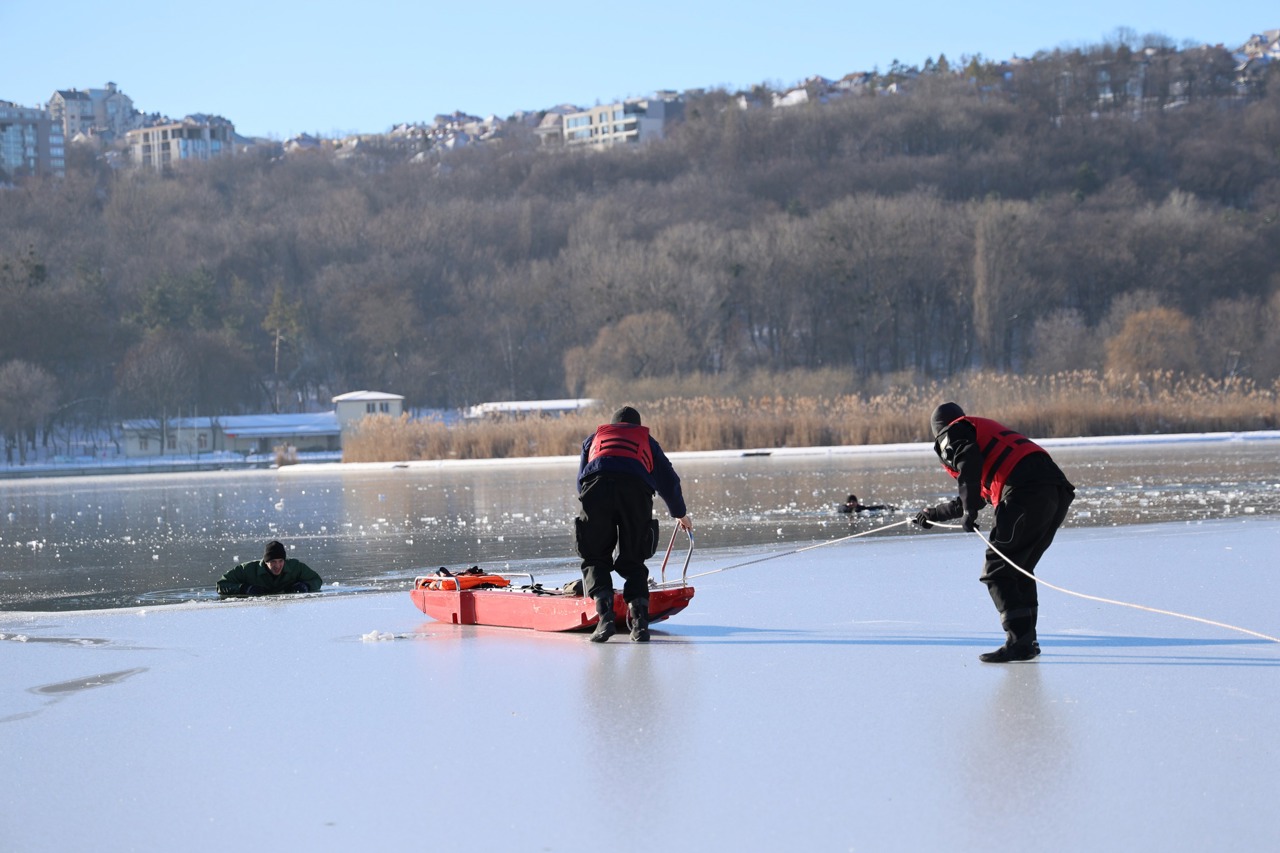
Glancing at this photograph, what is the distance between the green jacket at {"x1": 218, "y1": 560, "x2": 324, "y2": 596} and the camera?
10.6m

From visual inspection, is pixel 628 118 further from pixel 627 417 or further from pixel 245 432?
pixel 627 417

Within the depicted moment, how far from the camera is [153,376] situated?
74.4 metres

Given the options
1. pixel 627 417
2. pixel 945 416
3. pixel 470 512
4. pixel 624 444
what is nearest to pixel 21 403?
pixel 470 512

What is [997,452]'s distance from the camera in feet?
21.6

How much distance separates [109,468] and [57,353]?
25.2 m

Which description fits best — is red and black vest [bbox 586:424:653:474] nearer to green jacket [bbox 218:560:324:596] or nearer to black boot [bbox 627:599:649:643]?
black boot [bbox 627:599:649:643]

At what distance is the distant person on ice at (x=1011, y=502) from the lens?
21.2ft

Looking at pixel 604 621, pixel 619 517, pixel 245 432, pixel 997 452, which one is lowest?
pixel 604 621

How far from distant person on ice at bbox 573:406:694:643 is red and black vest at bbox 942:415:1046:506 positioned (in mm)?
1570

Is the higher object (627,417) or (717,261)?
(717,261)

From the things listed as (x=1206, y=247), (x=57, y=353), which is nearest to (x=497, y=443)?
(x=57, y=353)

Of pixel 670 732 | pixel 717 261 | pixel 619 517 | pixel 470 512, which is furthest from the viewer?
pixel 717 261

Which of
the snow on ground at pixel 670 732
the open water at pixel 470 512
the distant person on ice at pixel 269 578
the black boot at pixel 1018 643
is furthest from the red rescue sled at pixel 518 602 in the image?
the distant person on ice at pixel 269 578

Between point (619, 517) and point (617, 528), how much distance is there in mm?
100
